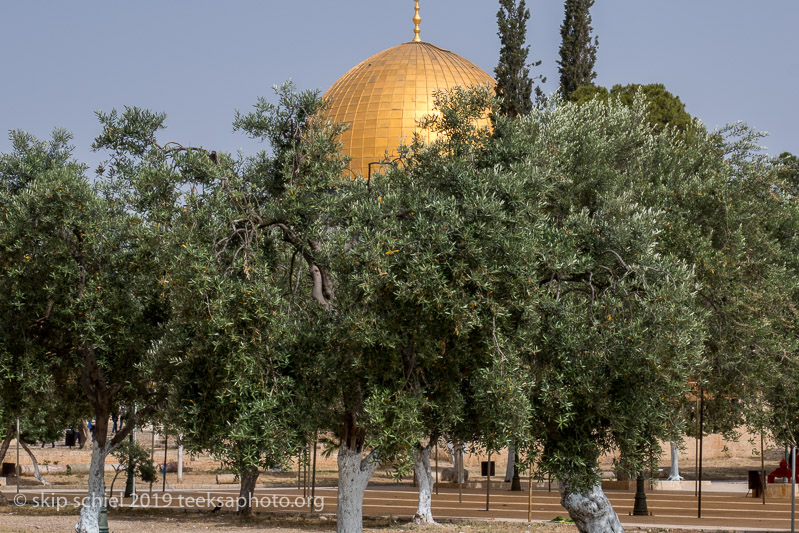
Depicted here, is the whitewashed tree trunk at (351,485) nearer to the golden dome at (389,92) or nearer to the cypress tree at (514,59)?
the cypress tree at (514,59)

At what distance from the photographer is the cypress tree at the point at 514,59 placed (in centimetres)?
3384

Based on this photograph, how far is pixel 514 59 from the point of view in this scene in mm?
33875

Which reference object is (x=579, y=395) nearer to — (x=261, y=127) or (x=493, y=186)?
(x=493, y=186)

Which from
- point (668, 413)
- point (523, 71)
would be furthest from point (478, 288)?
point (523, 71)

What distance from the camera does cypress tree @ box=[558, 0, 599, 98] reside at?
128 ft

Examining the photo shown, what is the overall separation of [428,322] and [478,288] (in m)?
0.81

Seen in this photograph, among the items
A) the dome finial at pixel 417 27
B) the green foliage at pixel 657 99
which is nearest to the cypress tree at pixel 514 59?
the green foliage at pixel 657 99

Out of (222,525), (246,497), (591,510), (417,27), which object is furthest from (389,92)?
(591,510)

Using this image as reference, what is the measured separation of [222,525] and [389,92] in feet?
132

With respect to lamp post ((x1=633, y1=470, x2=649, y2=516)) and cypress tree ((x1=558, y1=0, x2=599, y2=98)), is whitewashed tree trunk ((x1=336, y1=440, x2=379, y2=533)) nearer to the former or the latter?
lamp post ((x1=633, y1=470, x2=649, y2=516))

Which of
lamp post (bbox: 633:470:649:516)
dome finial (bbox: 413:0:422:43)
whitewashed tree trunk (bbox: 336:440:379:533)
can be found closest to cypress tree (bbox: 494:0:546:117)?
lamp post (bbox: 633:470:649:516)

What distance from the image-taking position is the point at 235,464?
1249 centimetres

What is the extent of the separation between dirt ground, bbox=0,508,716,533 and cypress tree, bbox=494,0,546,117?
16170 mm

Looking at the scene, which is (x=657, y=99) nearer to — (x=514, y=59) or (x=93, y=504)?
(x=514, y=59)
